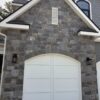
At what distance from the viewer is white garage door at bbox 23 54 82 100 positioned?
22.9 ft

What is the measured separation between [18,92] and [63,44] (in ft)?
10.3

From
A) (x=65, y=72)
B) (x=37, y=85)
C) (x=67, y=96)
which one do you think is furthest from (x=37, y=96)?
(x=65, y=72)

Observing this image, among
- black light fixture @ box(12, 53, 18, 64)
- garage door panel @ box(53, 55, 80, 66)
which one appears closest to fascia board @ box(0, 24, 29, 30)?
black light fixture @ box(12, 53, 18, 64)

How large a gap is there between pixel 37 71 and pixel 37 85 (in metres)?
0.65

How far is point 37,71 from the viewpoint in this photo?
7184 millimetres

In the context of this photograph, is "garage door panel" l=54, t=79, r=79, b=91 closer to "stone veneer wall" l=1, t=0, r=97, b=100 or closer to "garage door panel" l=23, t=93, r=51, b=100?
"stone veneer wall" l=1, t=0, r=97, b=100

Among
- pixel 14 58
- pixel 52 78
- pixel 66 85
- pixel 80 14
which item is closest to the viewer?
pixel 14 58

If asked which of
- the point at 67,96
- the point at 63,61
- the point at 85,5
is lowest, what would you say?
the point at 67,96

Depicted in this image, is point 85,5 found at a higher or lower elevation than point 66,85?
higher

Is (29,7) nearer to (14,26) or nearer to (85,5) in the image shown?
(14,26)

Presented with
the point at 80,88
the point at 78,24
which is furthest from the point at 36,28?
the point at 80,88

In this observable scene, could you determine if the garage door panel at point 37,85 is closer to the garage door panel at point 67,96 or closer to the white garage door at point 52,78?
the white garage door at point 52,78

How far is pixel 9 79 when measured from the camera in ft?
21.8

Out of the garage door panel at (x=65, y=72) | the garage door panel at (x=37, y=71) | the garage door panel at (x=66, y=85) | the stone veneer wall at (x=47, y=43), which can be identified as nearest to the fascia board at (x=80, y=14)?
the stone veneer wall at (x=47, y=43)
